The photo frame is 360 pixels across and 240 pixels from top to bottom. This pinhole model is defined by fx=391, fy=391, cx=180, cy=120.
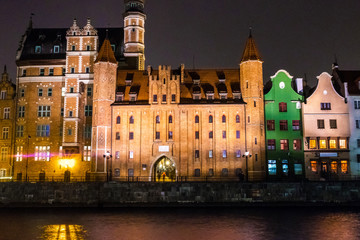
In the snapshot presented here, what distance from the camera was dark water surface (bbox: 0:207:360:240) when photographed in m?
36.0

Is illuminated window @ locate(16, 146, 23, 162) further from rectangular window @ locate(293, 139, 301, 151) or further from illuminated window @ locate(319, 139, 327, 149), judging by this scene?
illuminated window @ locate(319, 139, 327, 149)

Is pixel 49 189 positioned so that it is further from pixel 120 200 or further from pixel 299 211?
pixel 299 211

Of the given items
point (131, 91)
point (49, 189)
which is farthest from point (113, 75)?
point (49, 189)

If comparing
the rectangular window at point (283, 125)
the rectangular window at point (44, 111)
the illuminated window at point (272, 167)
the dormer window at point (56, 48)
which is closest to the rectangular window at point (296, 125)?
the rectangular window at point (283, 125)

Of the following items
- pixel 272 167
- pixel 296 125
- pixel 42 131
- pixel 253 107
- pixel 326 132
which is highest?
A: pixel 253 107

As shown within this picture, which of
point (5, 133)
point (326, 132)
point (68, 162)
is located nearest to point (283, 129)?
point (326, 132)

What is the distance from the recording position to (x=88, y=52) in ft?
222

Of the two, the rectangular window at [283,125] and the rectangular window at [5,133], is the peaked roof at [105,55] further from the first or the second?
the rectangular window at [283,125]

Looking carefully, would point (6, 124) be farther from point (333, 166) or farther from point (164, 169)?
Answer: point (333, 166)

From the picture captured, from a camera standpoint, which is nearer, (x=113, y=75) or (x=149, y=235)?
(x=149, y=235)

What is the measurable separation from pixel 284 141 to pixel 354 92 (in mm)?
14150

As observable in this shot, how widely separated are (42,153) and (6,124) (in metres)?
8.90

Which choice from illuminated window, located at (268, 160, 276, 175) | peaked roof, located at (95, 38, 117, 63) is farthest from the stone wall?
peaked roof, located at (95, 38, 117, 63)

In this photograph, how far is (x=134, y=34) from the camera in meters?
73.6
